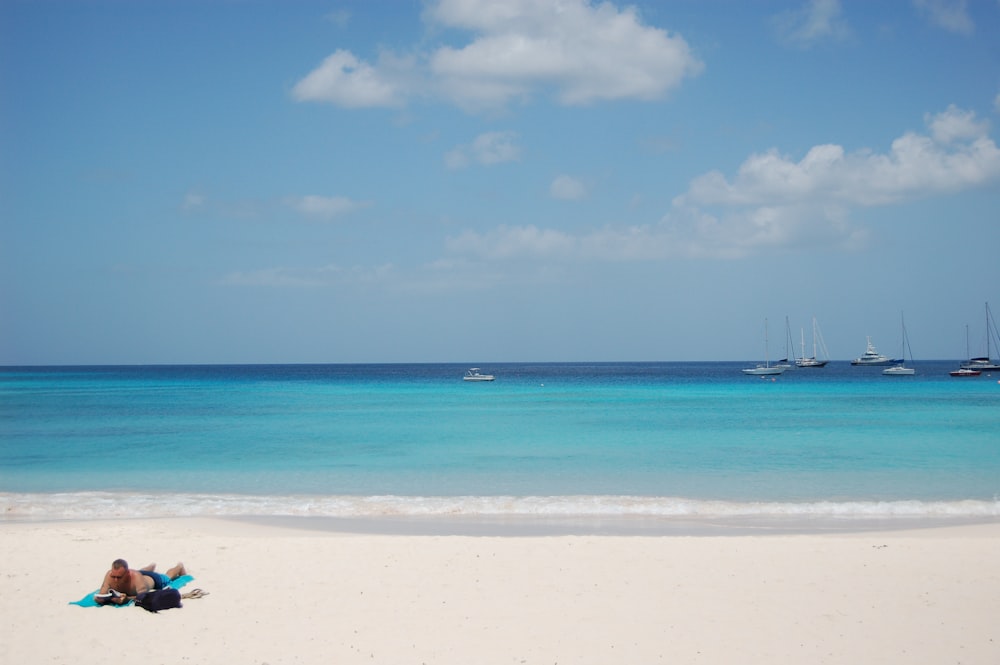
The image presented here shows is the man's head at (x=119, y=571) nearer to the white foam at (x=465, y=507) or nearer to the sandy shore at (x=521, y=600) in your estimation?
the sandy shore at (x=521, y=600)

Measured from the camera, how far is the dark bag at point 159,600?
7.82 metres

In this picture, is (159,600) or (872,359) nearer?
(159,600)

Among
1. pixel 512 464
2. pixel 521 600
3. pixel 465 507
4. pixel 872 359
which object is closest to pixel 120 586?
pixel 521 600

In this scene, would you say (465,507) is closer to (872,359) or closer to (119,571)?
(119,571)

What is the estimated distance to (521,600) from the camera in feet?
26.8

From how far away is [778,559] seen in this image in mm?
9797

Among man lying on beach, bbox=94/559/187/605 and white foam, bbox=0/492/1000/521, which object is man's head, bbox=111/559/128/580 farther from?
white foam, bbox=0/492/1000/521

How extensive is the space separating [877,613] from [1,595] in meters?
9.44

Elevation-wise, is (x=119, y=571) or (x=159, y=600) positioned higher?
(x=119, y=571)

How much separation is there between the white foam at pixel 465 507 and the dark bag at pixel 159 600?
6.41 meters

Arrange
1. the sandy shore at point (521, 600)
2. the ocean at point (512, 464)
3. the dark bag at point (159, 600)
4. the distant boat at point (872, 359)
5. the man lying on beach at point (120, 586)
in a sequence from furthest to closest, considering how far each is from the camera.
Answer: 1. the distant boat at point (872, 359)
2. the ocean at point (512, 464)
3. the man lying on beach at point (120, 586)
4. the dark bag at point (159, 600)
5. the sandy shore at point (521, 600)

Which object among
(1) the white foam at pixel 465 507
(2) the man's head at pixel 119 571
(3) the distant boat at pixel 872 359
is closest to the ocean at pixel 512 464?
(1) the white foam at pixel 465 507

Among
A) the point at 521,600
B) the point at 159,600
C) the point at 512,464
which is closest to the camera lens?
the point at 159,600

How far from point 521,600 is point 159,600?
3.80 meters
